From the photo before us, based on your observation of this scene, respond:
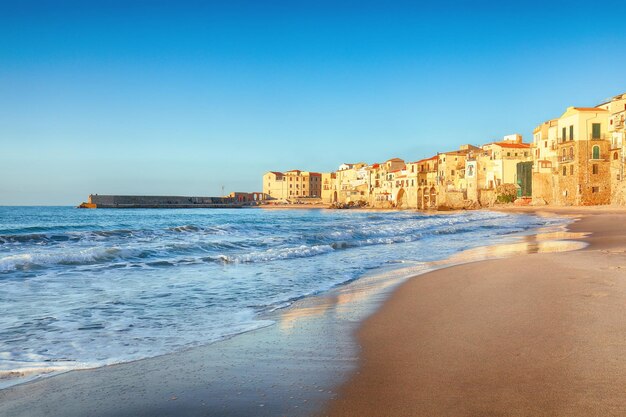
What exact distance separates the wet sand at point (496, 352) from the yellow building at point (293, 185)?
13496 cm

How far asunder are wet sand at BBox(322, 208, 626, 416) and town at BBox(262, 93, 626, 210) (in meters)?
47.6

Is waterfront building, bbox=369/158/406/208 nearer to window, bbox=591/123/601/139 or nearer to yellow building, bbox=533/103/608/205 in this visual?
yellow building, bbox=533/103/608/205

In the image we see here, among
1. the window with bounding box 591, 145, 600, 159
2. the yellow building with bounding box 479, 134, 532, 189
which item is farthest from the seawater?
the yellow building with bounding box 479, 134, 532, 189

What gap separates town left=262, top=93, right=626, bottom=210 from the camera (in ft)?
166

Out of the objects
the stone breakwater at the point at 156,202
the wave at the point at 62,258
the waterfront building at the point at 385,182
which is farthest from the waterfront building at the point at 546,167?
the stone breakwater at the point at 156,202

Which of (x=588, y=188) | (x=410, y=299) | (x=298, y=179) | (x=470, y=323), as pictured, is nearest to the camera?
(x=470, y=323)

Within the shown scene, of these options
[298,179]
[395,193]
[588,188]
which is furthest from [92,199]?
[588,188]

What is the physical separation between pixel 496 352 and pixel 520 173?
222 ft

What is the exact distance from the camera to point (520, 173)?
217ft

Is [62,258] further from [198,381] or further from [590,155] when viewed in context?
[590,155]

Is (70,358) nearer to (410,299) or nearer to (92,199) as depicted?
(410,299)

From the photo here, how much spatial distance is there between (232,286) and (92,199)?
420 feet

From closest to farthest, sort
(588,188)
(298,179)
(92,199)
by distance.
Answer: (588,188)
(92,199)
(298,179)

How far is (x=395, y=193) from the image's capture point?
96000mm
